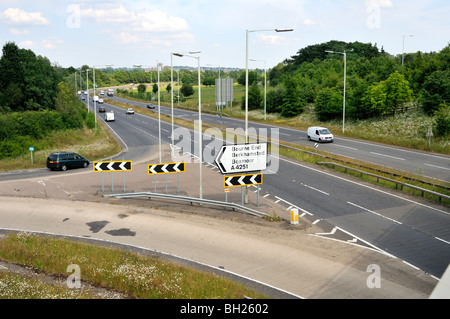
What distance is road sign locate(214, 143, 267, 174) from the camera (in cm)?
1983


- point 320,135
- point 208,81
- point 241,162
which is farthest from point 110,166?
point 208,81

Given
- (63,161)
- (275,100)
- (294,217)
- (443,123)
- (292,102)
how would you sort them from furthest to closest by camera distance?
(275,100) < (292,102) < (443,123) < (63,161) < (294,217)

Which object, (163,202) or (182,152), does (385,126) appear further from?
(163,202)

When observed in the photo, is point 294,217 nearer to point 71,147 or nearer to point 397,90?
point 71,147

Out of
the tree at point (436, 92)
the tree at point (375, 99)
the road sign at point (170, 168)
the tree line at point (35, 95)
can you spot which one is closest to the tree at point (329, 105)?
the tree at point (375, 99)

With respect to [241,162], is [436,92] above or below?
above

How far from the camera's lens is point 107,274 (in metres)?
13.0

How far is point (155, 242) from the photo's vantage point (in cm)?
1636

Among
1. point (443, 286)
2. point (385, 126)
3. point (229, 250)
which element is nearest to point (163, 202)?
point (229, 250)

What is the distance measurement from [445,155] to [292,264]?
27313mm

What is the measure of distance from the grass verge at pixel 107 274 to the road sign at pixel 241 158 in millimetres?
7133

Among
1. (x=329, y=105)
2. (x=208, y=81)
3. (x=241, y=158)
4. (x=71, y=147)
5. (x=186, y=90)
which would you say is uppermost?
(x=208, y=81)

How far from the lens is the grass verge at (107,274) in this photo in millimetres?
11438

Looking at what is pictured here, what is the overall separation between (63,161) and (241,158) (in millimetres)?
18138
